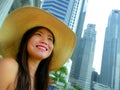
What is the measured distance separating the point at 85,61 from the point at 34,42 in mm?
71844

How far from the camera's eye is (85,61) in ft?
238

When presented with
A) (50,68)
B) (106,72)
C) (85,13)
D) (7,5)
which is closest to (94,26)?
(85,13)

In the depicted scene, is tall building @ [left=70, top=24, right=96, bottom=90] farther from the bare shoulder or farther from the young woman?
the bare shoulder

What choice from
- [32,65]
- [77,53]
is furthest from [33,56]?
[77,53]

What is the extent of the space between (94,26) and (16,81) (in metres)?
82.8

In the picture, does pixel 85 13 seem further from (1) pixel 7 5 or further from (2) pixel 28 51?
(2) pixel 28 51

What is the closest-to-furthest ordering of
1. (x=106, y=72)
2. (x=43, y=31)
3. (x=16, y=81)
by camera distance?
(x=16, y=81) < (x=43, y=31) < (x=106, y=72)

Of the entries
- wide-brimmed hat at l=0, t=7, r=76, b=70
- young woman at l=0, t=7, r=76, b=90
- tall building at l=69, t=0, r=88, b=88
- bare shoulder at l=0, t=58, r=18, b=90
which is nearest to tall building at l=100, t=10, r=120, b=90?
tall building at l=69, t=0, r=88, b=88

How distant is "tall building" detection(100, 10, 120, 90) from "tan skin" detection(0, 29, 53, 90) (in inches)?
2501

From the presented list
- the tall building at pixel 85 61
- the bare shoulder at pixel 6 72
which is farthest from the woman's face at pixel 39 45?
the tall building at pixel 85 61

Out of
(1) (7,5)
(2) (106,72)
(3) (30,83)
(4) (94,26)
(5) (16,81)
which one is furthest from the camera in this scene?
(4) (94,26)

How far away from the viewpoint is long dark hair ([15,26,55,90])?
3.76 feet

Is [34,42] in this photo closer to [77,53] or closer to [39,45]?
[39,45]

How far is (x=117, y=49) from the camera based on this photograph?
74250mm
